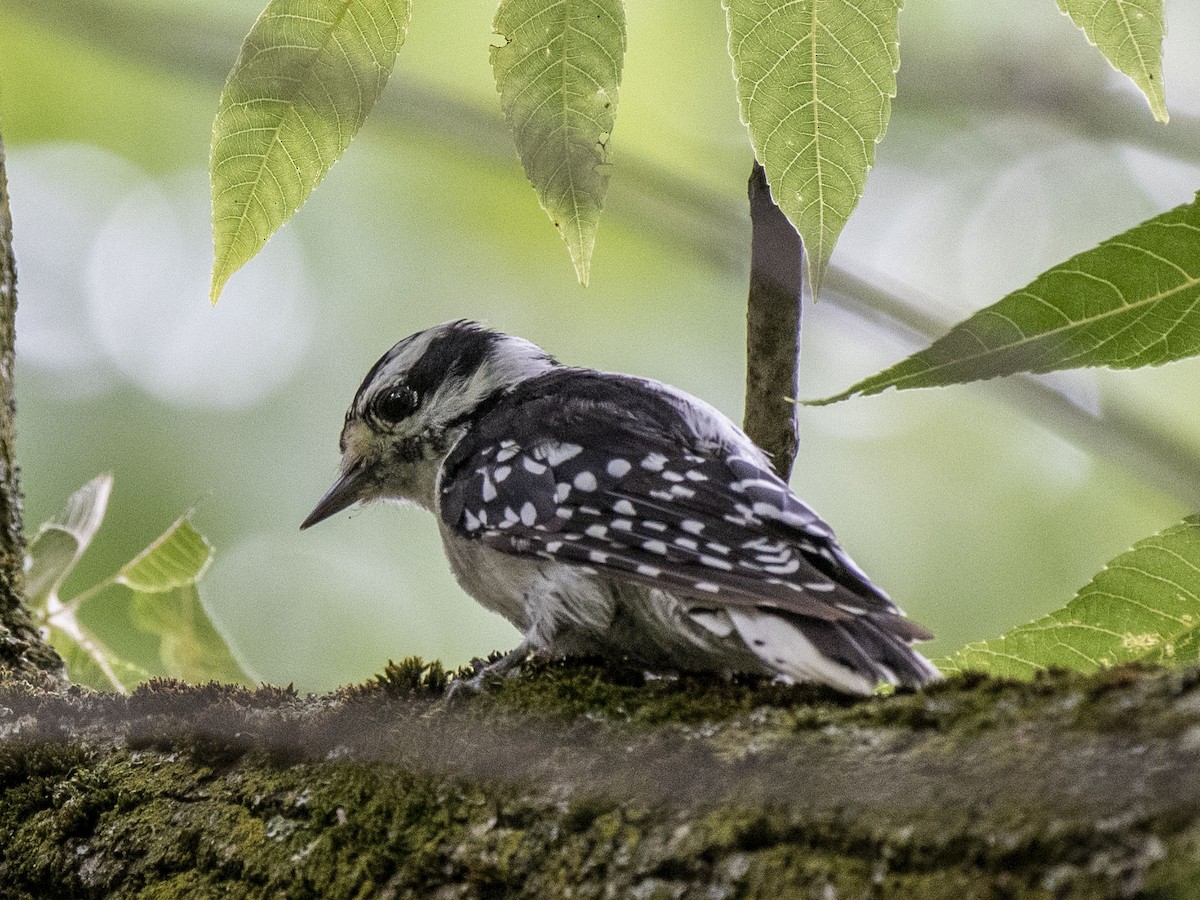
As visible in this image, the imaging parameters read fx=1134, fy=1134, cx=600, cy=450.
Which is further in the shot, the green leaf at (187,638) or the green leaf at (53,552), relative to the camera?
the green leaf at (187,638)

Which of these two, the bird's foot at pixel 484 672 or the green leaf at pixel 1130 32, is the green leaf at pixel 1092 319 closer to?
the green leaf at pixel 1130 32

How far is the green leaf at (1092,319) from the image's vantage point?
1.58 metres

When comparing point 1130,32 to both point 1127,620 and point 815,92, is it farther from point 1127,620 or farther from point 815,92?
point 1127,620

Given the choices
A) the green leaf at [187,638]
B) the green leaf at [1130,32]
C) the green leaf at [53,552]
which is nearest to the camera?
the green leaf at [1130,32]

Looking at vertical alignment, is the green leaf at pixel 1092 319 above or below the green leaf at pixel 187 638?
above

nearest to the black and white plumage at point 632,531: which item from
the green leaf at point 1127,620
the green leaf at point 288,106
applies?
the green leaf at point 1127,620

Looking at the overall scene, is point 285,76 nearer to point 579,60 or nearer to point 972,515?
point 579,60

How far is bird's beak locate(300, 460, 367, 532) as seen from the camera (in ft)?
10.7

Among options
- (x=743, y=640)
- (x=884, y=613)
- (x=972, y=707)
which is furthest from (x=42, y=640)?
(x=972, y=707)

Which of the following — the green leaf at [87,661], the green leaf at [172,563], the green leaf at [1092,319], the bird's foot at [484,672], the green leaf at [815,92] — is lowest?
the green leaf at [87,661]

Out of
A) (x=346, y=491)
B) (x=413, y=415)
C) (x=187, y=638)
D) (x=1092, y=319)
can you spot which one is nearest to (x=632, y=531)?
(x=1092, y=319)

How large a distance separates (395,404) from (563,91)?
58.3 inches

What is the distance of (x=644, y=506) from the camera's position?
2.38 metres

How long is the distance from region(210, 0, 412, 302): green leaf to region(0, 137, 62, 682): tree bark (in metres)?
1.07
